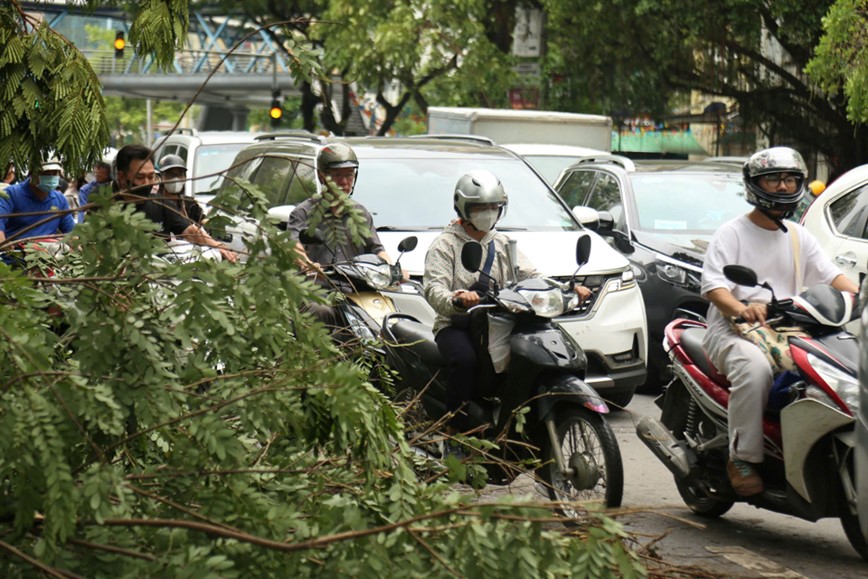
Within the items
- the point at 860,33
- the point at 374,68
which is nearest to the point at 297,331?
the point at 860,33

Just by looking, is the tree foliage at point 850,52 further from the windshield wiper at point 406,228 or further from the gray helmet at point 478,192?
the gray helmet at point 478,192

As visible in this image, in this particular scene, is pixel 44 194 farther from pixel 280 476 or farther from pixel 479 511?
pixel 479 511

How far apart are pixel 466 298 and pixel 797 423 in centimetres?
164

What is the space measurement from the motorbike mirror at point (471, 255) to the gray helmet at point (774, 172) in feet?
4.05

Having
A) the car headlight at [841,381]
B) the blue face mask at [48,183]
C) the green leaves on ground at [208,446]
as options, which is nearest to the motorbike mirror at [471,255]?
the car headlight at [841,381]

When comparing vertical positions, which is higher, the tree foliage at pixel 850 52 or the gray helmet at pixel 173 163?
the tree foliage at pixel 850 52

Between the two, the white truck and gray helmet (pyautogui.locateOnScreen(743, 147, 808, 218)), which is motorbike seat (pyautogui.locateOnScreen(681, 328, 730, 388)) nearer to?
gray helmet (pyautogui.locateOnScreen(743, 147, 808, 218))

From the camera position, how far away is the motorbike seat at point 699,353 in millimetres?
6422

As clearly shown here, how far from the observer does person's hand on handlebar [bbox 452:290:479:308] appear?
6.55 metres

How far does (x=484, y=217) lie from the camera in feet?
22.4

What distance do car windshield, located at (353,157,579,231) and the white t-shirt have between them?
12.5 ft

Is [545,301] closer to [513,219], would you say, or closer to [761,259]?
[761,259]

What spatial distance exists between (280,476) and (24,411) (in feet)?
3.11

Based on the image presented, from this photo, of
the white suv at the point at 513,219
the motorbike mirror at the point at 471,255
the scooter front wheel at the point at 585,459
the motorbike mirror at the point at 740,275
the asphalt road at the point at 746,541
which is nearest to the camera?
the motorbike mirror at the point at 740,275
